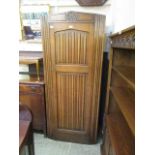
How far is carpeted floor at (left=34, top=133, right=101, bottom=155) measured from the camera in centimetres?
206

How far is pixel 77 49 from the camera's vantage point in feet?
6.09

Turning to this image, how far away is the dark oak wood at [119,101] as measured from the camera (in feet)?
4.31

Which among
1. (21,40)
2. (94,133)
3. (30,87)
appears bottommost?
(94,133)

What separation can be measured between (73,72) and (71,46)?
1.03ft

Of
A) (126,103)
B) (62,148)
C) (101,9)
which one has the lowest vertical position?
(62,148)

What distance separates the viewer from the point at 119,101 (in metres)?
1.44

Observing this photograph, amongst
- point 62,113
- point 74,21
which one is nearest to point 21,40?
point 74,21

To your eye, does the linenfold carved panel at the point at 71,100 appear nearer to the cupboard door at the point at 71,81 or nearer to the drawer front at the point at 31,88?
the cupboard door at the point at 71,81

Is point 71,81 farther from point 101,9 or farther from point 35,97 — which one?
point 101,9

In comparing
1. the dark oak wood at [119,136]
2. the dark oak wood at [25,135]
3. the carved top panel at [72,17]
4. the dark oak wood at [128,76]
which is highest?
the carved top panel at [72,17]

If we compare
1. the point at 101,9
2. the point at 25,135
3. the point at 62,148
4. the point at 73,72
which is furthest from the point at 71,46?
the point at 62,148

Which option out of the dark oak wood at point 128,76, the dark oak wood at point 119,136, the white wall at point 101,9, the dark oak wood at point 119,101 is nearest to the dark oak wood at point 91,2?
the white wall at point 101,9
